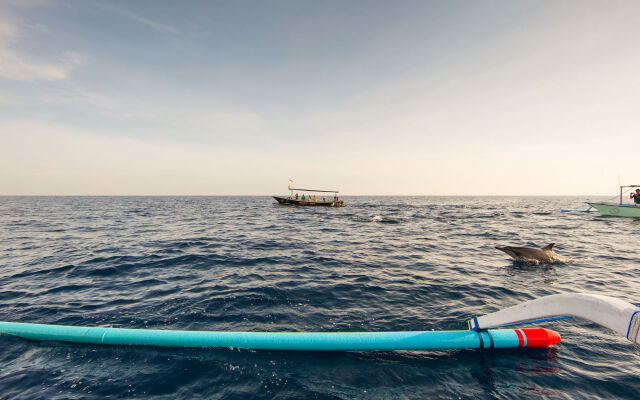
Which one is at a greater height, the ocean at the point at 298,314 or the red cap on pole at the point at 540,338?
the red cap on pole at the point at 540,338

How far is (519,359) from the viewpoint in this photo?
4648mm

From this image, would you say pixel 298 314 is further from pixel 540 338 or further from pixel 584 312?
pixel 584 312

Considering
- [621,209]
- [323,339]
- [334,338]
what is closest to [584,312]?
[334,338]

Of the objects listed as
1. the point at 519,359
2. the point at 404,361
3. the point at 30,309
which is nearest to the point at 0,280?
the point at 30,309

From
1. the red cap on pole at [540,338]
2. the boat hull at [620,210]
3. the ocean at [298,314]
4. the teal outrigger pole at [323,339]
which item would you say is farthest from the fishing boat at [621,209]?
the teal outrigger pole at [323,339]

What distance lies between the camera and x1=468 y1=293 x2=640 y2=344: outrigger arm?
261 centimetres

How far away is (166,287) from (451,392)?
8.23 metres

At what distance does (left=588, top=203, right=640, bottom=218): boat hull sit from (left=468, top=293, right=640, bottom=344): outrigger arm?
41278mm

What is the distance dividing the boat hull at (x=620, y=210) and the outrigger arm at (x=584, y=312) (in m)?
41.3

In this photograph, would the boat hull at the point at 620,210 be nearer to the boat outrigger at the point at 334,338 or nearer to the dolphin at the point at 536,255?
the dolphin at the point at 536,255

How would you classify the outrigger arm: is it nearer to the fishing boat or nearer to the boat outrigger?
the boat outrigger

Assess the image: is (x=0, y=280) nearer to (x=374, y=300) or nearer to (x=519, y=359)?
(x=374, y=300)

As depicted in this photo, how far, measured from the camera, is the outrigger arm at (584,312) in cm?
261

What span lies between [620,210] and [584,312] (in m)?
44.6
